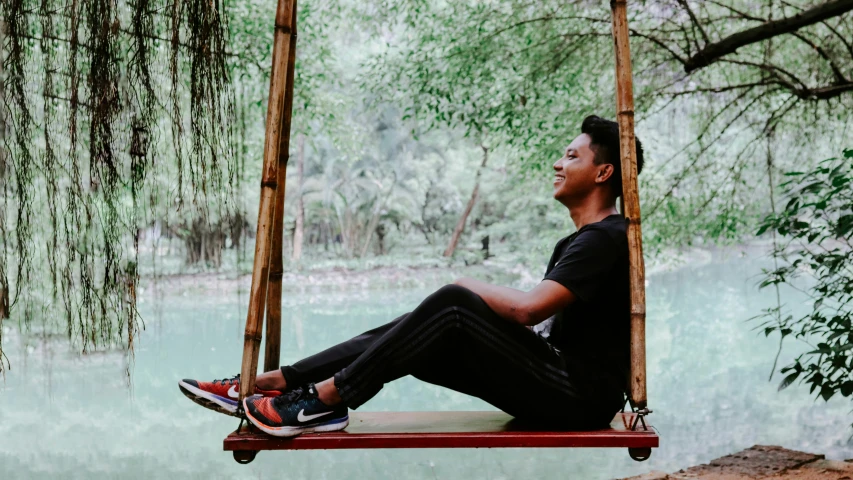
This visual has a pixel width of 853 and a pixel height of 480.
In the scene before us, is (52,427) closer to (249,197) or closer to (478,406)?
(478,406)

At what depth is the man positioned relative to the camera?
1.66 metres

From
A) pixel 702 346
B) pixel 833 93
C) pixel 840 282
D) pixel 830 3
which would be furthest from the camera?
pixel 702 346

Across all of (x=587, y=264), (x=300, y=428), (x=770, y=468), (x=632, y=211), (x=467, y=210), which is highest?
(x=632, y=211)

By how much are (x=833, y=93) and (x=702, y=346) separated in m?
5.92

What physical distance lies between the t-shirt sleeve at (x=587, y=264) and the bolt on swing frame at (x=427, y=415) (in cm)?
6

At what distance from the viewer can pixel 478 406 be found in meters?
7.33

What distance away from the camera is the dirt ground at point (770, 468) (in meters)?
2.96

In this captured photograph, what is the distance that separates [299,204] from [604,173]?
12571 mm

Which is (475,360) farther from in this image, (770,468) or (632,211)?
(770,468)

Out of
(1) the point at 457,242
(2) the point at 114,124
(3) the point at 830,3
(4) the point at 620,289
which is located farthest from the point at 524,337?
(1) the point at 457,242

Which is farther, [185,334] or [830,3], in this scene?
[185,334]

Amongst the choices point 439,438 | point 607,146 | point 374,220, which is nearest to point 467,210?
point 374,220

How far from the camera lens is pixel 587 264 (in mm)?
1700

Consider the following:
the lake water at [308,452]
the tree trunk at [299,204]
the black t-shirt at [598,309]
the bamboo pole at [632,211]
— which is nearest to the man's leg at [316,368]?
the black t-shirt at [598,309]
